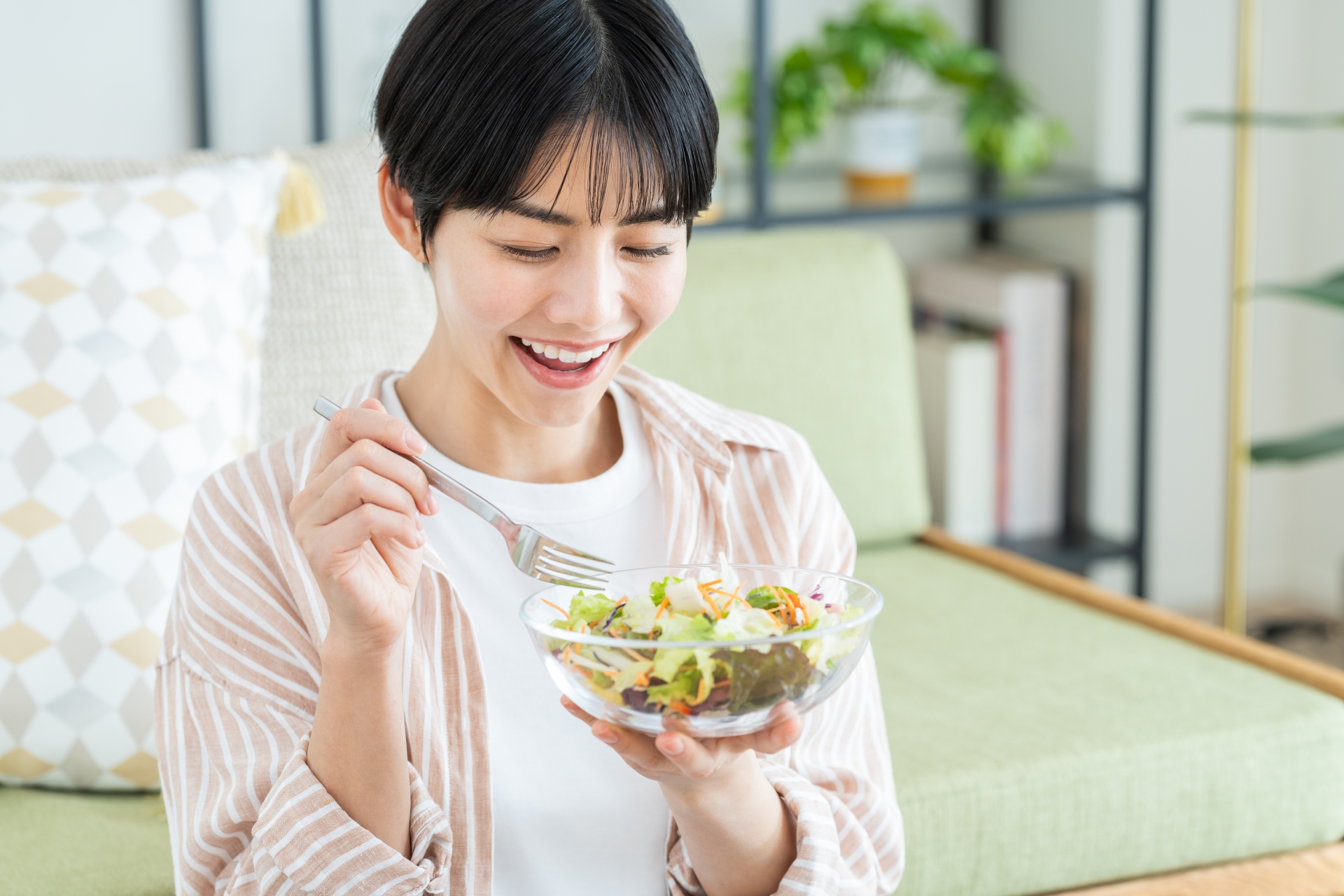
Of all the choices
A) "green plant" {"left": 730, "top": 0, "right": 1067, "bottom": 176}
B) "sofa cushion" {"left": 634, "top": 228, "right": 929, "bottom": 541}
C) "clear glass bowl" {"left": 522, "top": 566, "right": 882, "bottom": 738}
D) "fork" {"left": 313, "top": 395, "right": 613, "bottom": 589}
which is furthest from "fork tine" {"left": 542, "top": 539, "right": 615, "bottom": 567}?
"green plant" {"left": 730, "top": 0, "right": 1067, "bottom": 176}

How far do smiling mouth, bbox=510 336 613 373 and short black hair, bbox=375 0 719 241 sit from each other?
0.09 meters

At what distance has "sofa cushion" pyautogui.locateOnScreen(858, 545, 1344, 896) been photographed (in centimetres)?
131

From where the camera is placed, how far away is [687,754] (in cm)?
73

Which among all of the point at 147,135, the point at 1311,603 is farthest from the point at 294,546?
the point at 1311,603

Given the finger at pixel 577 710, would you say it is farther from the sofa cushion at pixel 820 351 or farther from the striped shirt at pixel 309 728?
the sofa cushion at pixel 820 351

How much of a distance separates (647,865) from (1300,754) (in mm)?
788

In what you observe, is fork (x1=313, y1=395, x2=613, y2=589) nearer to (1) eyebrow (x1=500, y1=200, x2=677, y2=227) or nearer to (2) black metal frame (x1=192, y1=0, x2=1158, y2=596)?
(1) eyebrow (x1=500, y1=200, x2=677, y2=227)

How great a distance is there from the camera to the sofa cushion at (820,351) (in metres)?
1.79

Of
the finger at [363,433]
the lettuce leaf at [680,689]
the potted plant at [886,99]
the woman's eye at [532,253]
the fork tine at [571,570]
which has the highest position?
the potted plant at [886,99]

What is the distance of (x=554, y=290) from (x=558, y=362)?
0.06 meters

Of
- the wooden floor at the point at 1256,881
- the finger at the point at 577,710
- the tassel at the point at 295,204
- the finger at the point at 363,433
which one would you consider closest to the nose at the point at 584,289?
the finger at the point at 363,433

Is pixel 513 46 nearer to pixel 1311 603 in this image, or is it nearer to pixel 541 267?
pixel 541 267

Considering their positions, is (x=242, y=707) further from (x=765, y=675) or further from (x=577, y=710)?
(x=765, y=675)

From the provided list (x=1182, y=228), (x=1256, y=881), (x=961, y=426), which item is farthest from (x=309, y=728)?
(x=1182, y=228)
